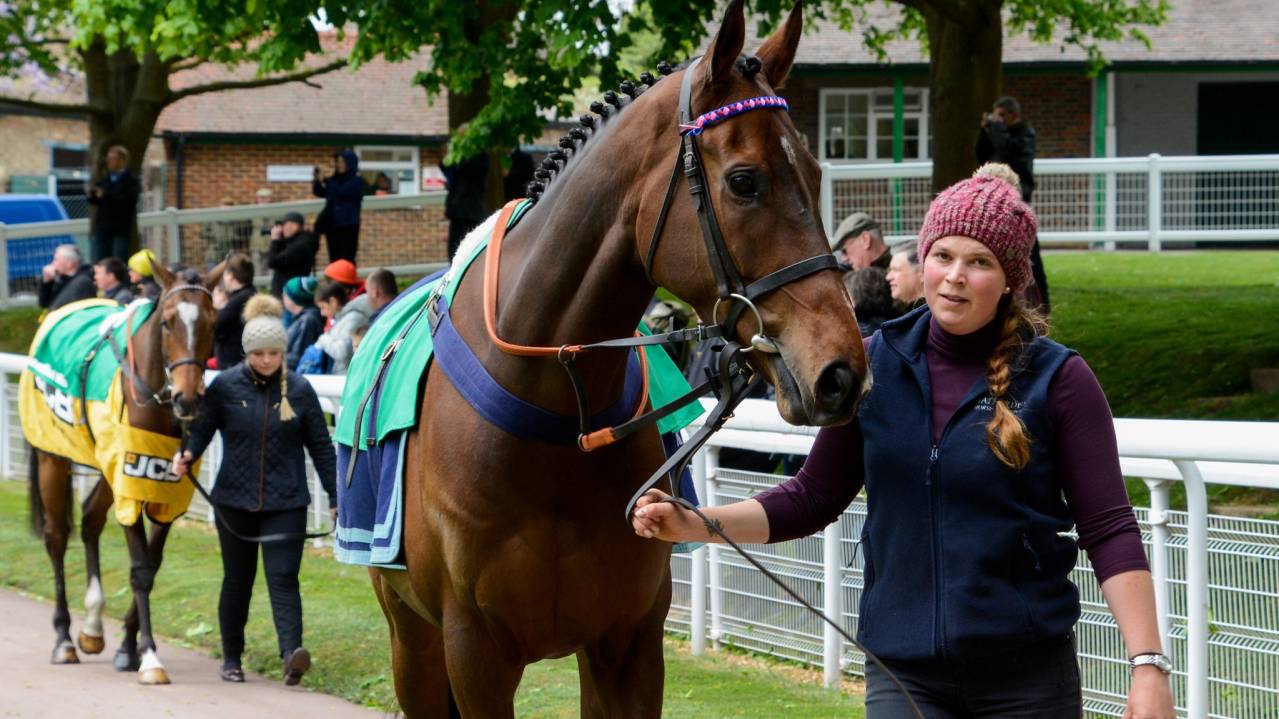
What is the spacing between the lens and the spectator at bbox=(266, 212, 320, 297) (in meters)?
15.1

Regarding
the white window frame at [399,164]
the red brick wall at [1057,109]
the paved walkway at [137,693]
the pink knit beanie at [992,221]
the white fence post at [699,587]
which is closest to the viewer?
the pink knit beanie at [992,221]

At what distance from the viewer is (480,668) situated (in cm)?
382

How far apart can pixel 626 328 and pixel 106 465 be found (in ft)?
17.9

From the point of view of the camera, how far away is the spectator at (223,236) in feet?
70.0

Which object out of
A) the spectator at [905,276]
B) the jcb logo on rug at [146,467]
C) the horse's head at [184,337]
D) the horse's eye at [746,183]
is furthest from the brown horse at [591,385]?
the jcb logo on rug at [146,467]

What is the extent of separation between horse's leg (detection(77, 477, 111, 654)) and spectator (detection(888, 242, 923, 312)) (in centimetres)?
466

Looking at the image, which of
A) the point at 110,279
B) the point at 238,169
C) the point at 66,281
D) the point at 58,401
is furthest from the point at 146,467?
the point at 238,169

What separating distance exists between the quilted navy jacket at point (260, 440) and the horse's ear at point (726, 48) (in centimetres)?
501

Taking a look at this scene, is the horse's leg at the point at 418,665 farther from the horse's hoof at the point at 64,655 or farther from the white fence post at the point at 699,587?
the horse's hoof at the point at 64,655

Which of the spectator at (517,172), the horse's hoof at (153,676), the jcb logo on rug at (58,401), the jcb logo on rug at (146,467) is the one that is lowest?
the horse's hoof at (153,676)

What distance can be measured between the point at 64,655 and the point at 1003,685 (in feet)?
21.6

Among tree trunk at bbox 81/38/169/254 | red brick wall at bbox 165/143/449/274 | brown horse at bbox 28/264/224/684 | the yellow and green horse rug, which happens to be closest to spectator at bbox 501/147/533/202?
the yellow and green horse rug

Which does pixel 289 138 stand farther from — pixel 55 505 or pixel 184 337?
pixel 184 337

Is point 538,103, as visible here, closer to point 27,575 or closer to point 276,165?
point 27,575
